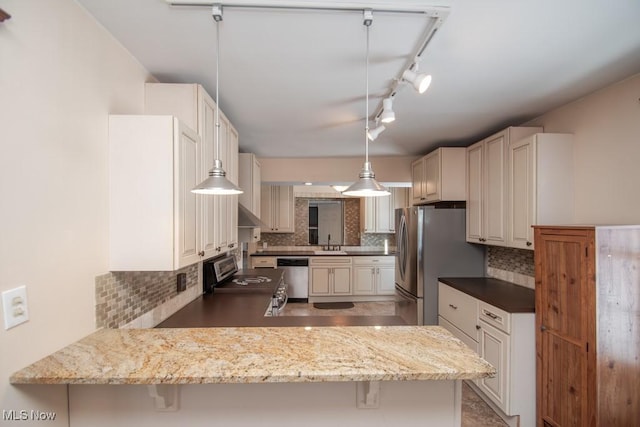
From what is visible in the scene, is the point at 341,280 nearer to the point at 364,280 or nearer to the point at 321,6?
the point at 364,280

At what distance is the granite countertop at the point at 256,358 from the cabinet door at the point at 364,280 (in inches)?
157

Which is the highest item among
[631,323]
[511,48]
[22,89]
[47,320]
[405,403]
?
[511,48]

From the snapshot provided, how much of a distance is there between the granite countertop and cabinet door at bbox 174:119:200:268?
40 cm

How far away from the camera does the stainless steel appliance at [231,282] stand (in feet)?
8.54

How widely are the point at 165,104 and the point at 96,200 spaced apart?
71cm

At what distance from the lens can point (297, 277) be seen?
5094 mm

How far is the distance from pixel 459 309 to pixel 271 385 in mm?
2181

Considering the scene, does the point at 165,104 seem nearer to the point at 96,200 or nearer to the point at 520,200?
the point at 96,200

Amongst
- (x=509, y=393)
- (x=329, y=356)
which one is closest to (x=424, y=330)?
(x=329, y=356)

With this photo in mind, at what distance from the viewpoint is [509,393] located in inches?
77.2

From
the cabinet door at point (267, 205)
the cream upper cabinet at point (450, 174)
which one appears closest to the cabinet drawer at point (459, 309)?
the cream upper cabinet at point (450, 174)

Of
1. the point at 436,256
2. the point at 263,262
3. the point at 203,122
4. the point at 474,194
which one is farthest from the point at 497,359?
the point at 263,262

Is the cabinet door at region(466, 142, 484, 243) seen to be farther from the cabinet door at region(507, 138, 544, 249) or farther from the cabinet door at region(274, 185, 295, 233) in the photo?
the cabinet door at region(274, 185, 295, 233)

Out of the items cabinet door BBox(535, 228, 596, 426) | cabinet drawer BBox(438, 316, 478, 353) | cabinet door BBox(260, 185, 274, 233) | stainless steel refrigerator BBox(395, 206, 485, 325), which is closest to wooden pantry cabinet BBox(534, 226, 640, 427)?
cabinet door BBox(535, 228, 596, 426)
